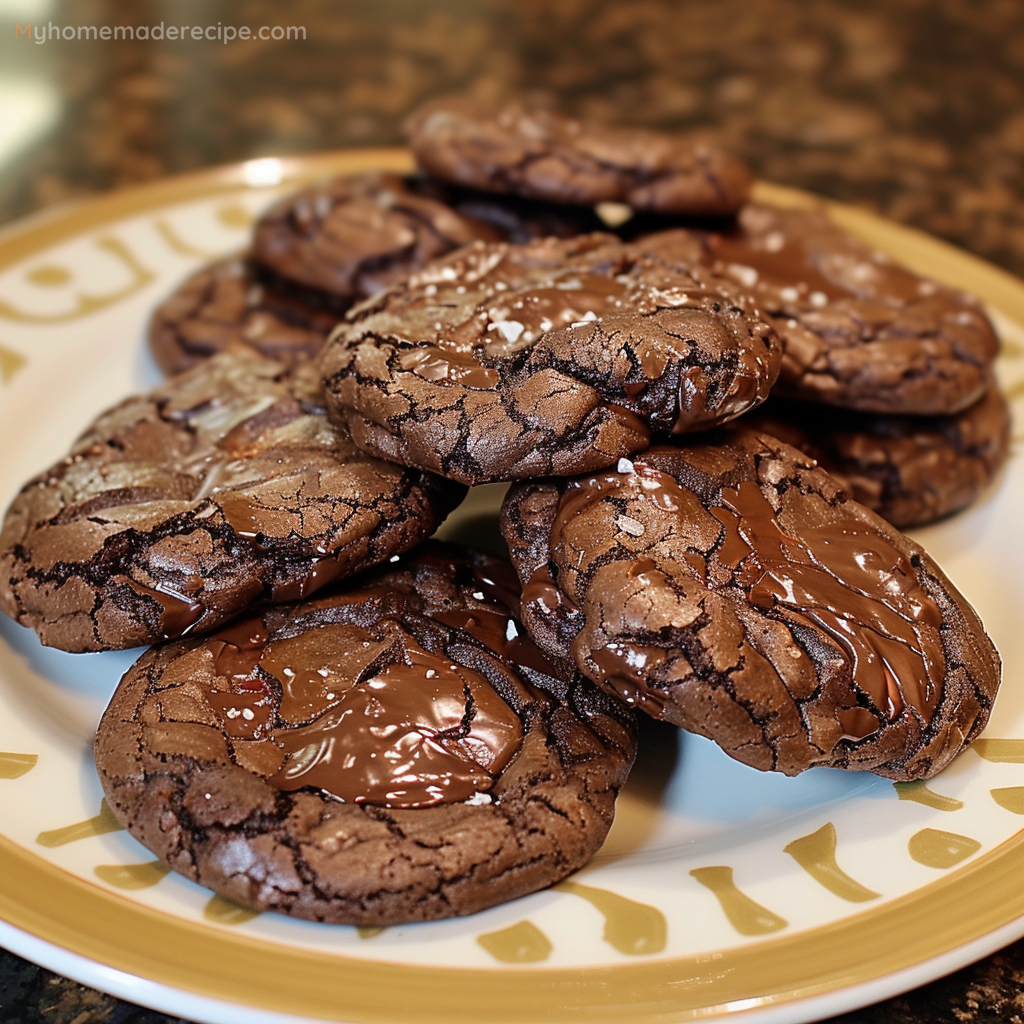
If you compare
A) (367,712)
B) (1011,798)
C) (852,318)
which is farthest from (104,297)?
(1011,798)

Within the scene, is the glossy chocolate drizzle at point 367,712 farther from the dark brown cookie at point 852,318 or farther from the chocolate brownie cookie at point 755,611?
the dark brown cookie at point 852,318

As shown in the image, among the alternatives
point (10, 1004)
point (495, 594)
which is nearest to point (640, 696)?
point (495, 594)

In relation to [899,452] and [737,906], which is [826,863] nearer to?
[737,906]

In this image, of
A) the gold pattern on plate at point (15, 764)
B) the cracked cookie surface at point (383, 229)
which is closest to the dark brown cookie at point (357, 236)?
the cracked cookie surface at point (383, 229)

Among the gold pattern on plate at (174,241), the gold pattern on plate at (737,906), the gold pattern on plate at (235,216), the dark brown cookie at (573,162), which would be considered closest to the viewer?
the gold pattern on plate at (737,906)

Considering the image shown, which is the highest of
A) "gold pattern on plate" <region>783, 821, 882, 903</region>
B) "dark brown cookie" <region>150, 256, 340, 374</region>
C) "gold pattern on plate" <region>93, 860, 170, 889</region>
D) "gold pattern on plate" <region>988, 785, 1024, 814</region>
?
"dark brown cookie" <region>150, 256, 340, 374</region>

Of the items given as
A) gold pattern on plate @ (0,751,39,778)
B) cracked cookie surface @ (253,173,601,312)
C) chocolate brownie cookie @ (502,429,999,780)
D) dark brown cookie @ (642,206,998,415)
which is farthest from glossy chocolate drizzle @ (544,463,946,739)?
cracked cookie surface @ (253,173,601,312)

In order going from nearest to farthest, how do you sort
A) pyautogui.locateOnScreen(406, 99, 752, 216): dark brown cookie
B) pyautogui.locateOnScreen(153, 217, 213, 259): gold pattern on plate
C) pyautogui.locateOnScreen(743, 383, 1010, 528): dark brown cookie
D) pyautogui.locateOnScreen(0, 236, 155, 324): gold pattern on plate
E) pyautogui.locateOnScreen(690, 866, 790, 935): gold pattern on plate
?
pyautogui.locateOnScreen(690, 866, 790, 935): gold pattern on plate, pyautogui.locateOnScreen(743, 383, 1010, 528): dark brown cookie, pyautogui.locateOnScreen(406, 99, 752, 216): dark brown cookie, pyautogui.locateOnScreen(0, 236, 155, 324): gold pattern on plate, pyautogui.locateOnScreen(153, 217, 213, 259): gold pattern on plate

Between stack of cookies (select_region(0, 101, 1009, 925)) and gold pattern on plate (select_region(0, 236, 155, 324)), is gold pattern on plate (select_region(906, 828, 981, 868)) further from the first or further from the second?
gold pattern on plate (select_region(0, 236, 155, 324))
